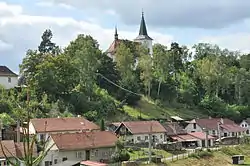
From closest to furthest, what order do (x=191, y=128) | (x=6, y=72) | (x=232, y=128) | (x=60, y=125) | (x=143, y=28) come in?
(x=60, y=125) → (x=6, y=72) → (x=191, y=128) → (x=232, y=128) → (x=143, y=28)

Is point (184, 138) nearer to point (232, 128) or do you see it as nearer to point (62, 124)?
point (232, 128)

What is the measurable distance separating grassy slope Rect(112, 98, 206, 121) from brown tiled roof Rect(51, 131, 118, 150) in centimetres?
1454

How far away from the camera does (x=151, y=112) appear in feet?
210

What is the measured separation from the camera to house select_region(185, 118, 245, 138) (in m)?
59.5

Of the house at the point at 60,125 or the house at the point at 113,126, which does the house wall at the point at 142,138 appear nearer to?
the house at the point at 113,126

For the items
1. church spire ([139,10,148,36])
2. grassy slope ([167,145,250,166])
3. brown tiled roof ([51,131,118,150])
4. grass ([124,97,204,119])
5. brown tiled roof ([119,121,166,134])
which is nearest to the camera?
brown tiled roof ([51,131,118,150])

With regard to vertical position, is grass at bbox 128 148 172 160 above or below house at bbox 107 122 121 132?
below

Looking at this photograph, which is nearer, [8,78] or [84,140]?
[84,140]

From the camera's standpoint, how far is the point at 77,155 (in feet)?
132

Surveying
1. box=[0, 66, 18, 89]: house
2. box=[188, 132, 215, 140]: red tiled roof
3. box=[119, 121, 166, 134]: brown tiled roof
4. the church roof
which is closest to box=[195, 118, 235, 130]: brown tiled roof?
box=[188, 132, 215, 140]: red tiled roof

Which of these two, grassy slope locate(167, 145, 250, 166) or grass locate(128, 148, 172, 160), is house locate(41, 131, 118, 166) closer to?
grass locate(128, 148, 172, 160)

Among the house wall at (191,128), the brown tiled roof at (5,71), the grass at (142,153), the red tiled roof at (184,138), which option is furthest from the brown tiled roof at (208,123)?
the brown tiled roof at (5,71)

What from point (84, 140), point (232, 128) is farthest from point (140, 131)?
point (232, 128)

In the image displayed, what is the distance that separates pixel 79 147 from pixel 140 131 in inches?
461
